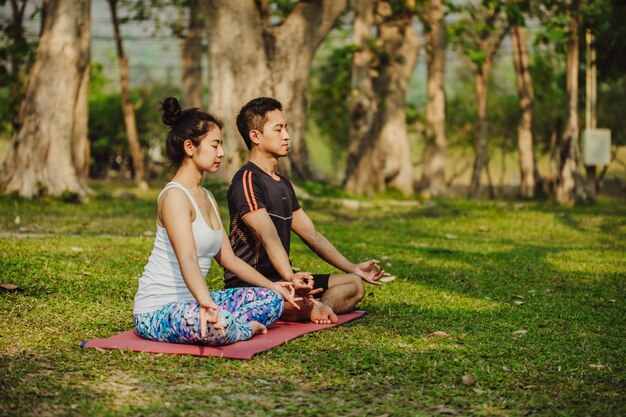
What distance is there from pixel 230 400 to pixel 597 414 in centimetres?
171

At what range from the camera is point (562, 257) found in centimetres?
1151

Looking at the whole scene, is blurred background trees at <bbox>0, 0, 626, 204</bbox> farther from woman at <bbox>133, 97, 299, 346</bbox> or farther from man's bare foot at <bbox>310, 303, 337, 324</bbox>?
man's bare foot at <bbox>310, 303, 337, 324</bbox>

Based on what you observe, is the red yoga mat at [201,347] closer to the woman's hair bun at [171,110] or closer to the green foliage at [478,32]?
the woman's hair bun at [171,110]

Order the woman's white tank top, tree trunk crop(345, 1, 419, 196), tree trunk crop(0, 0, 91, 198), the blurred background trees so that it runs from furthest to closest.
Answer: tree trunk crop(345, 1, 419, 196) → the blurred background trees → tree trunk crop(0, 0, 91, 198) → the woman's white tank top

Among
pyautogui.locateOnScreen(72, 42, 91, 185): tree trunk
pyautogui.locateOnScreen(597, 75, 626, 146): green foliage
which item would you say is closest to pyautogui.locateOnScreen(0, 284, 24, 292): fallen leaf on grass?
pyautogui.locateOnScreen(72, 42, 91, 185): tree trunk

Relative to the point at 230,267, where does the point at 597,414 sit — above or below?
Answer: below

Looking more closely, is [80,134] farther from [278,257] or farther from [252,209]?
[278,257]

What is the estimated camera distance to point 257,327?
6.39 meters

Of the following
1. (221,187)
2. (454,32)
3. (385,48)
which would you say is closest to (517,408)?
(221,187)

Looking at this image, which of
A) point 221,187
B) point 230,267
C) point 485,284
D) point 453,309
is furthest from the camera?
point 221,187

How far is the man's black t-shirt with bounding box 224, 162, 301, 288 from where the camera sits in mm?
6992

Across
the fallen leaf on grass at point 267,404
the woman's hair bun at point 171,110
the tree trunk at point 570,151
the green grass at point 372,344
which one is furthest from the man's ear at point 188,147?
the tree trunk at point 570,151

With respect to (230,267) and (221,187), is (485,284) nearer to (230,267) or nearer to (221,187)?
(230,267)

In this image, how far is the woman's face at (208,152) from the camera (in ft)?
20.5
